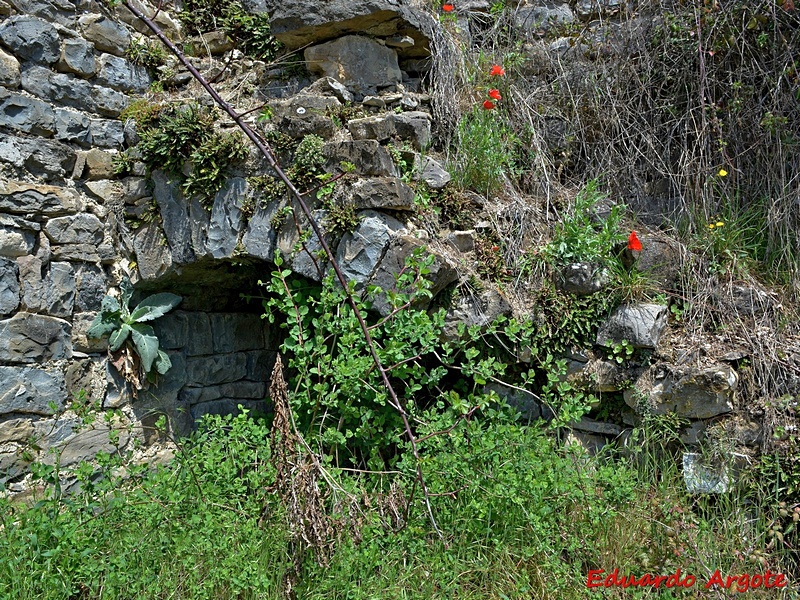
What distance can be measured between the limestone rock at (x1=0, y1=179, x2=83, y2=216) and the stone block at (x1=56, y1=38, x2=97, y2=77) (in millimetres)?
667

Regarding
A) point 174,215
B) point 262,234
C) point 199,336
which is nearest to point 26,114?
point 174,215

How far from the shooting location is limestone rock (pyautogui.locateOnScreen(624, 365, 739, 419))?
3.15 meters

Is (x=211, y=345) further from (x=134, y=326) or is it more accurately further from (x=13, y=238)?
(x=13, y=238)

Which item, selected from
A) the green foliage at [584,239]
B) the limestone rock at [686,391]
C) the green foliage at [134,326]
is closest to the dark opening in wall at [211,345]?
the green foliage at [134,326]

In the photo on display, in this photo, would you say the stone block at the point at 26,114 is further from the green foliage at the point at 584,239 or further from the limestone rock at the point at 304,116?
the green foliage at the point at 584,239

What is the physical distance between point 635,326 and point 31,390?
9.97 ft

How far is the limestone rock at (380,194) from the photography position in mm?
3299

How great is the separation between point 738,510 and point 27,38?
4194 mm

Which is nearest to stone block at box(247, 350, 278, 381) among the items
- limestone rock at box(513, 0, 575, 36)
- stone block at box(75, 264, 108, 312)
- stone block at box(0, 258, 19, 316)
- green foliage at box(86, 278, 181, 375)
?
green foliage at box(86, 278, 181, 375)

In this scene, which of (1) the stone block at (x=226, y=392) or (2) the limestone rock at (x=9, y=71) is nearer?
(2) the limestone rock at (x=9, y=71)

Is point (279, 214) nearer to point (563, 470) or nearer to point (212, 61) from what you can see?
point (212, 61)

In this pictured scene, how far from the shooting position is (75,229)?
3.52 metres

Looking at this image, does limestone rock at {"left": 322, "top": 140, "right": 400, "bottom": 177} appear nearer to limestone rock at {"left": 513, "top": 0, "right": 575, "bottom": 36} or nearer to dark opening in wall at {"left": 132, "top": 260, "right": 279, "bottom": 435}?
Answer: dark opening in wall at {"left": 132, "top": 260, "right": 279, "bottom": 435}

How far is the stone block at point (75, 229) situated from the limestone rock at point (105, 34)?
101 cm
